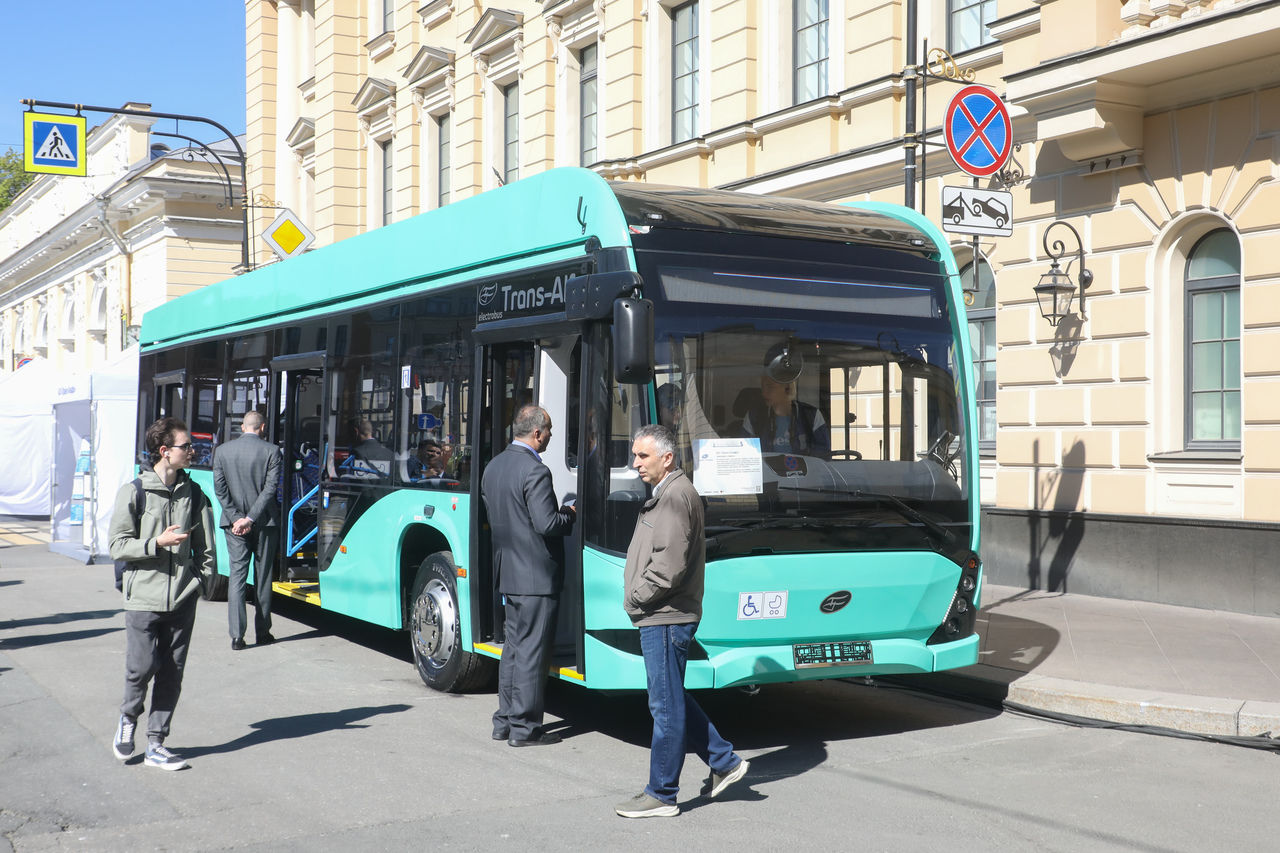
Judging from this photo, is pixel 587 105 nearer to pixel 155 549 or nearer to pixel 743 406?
pixel 743 406

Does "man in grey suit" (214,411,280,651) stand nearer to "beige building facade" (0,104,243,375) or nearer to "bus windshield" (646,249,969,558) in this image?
"bus windshield" (646,249,969,558)

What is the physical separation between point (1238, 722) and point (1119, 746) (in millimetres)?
722

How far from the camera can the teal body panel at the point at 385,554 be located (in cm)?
855

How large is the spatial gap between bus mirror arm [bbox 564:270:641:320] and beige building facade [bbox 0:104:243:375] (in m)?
30.5

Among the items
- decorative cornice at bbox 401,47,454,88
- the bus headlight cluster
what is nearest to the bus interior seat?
the bus headlight cluster

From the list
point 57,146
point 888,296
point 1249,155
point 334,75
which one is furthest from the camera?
point 334,75

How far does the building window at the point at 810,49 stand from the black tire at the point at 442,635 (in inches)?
400

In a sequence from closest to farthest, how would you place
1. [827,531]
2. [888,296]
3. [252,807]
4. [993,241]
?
[252,807] < [827,531] < [888,296] < [993,241]

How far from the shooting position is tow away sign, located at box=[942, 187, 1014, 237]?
34.8 feet

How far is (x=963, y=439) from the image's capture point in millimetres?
7711

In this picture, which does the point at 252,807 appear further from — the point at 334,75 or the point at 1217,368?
the point at 334,75

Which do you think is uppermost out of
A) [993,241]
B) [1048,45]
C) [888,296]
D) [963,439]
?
[1048,45]

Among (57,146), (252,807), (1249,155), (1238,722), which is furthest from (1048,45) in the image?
(57,146)

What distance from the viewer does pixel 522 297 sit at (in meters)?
8.04
